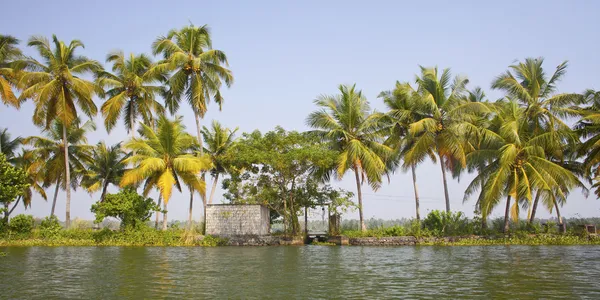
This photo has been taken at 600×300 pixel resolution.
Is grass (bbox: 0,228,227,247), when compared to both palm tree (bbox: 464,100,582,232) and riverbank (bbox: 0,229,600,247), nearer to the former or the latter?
riverbank (bbox: 0,229,600,247)

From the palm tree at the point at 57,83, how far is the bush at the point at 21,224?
322cm

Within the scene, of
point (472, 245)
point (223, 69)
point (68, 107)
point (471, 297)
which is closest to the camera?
point (471, 297)

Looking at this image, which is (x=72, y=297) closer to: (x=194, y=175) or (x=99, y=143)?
(x=194, y=175)

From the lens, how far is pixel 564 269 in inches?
518

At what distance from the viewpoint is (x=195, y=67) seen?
3222cm

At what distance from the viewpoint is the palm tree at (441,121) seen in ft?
92.8

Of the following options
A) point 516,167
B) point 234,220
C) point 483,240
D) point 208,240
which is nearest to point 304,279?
point 208,240

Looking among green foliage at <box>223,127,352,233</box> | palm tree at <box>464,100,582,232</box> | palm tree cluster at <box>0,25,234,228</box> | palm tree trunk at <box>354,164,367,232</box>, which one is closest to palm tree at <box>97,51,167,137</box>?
palm tree cluster at <box>0,25,234,228</box>

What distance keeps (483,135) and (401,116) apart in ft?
17.7

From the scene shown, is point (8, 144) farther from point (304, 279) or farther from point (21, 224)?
point (304, 279)

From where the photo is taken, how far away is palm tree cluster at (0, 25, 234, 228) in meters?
28.8

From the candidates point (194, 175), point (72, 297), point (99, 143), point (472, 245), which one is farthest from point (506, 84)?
point (99, 143)

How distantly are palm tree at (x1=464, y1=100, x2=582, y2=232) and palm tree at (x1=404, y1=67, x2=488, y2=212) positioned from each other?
1447 millimetres

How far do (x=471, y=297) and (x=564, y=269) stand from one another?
6248mm
